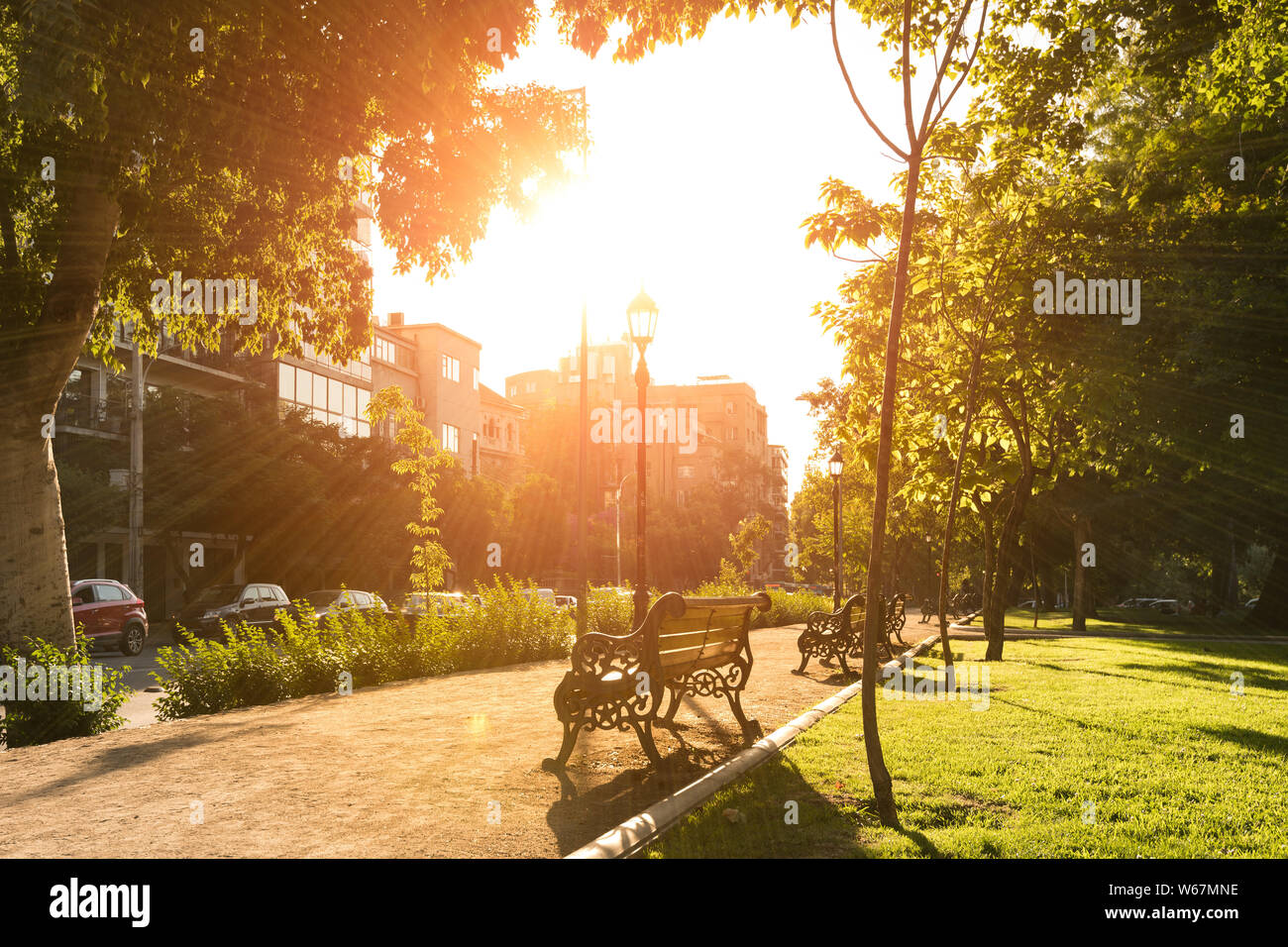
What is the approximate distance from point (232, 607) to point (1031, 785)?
23.7 meters

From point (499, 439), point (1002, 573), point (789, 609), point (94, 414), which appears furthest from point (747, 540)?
point (499, 439)

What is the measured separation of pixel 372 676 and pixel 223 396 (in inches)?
1199

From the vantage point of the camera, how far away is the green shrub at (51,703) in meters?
8.29

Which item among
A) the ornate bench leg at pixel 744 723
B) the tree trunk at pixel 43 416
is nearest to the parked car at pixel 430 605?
the tree trunk at pixel 43 416

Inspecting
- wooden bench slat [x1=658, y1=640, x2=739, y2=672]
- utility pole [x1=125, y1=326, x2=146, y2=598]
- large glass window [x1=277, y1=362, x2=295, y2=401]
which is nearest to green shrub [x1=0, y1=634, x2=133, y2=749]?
wooden bench slat [x1=658, y1=640, x2=739, y2=672]

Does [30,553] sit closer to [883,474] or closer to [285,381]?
[883,474]

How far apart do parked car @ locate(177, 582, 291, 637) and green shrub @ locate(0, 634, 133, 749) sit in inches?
618

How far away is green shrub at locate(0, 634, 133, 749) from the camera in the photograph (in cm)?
829

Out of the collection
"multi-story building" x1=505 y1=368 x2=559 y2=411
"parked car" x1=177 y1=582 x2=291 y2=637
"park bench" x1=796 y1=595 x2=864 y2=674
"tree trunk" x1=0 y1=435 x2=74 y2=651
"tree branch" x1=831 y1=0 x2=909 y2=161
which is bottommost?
"parked car" x1=177 y1=582 x2=291 y2=637

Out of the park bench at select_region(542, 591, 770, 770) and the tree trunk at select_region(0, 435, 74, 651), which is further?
the tree trunk at select_region(0, 435, 74, 651)

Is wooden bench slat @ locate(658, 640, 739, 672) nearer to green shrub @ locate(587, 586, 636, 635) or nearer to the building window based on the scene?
green shrub @ locate(587, 586, 636, 635)

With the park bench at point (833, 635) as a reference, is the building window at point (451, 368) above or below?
above

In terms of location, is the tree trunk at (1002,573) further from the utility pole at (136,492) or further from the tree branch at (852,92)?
the utility pole at (136,492)

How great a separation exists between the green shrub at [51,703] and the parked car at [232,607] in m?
15.7
